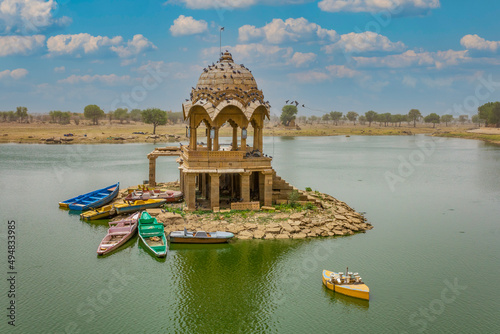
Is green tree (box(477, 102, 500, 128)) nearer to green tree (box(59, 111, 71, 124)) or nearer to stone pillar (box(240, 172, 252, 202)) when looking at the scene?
stone pillar (box(240, 172, 252, 202))

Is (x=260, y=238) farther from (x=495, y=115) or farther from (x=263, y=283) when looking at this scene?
(x=495, y=115)

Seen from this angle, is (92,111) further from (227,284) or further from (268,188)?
(227,284)

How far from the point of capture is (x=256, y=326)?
22547 millimetres

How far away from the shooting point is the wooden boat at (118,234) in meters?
31.6

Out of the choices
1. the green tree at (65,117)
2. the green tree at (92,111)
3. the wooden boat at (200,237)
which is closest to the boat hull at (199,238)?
the wooden boat at (200,237)

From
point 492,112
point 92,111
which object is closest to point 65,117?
point 92,111

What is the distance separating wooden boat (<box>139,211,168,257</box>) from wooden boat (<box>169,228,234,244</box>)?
0.91 m

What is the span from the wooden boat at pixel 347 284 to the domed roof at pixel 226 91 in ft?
54.9

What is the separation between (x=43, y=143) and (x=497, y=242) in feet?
Answer: 382

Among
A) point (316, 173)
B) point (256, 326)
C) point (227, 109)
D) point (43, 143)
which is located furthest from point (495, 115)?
point (256, 326)

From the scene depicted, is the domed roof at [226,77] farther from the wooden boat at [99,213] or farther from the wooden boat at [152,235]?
the wooden boat at [99,213]

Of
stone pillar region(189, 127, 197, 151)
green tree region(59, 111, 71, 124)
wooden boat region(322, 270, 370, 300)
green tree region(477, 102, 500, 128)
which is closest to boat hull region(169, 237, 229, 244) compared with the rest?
wooden boat region(322, 270, 370, 300)

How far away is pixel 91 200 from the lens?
44844mm

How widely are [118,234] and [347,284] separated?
16799 millimetres
